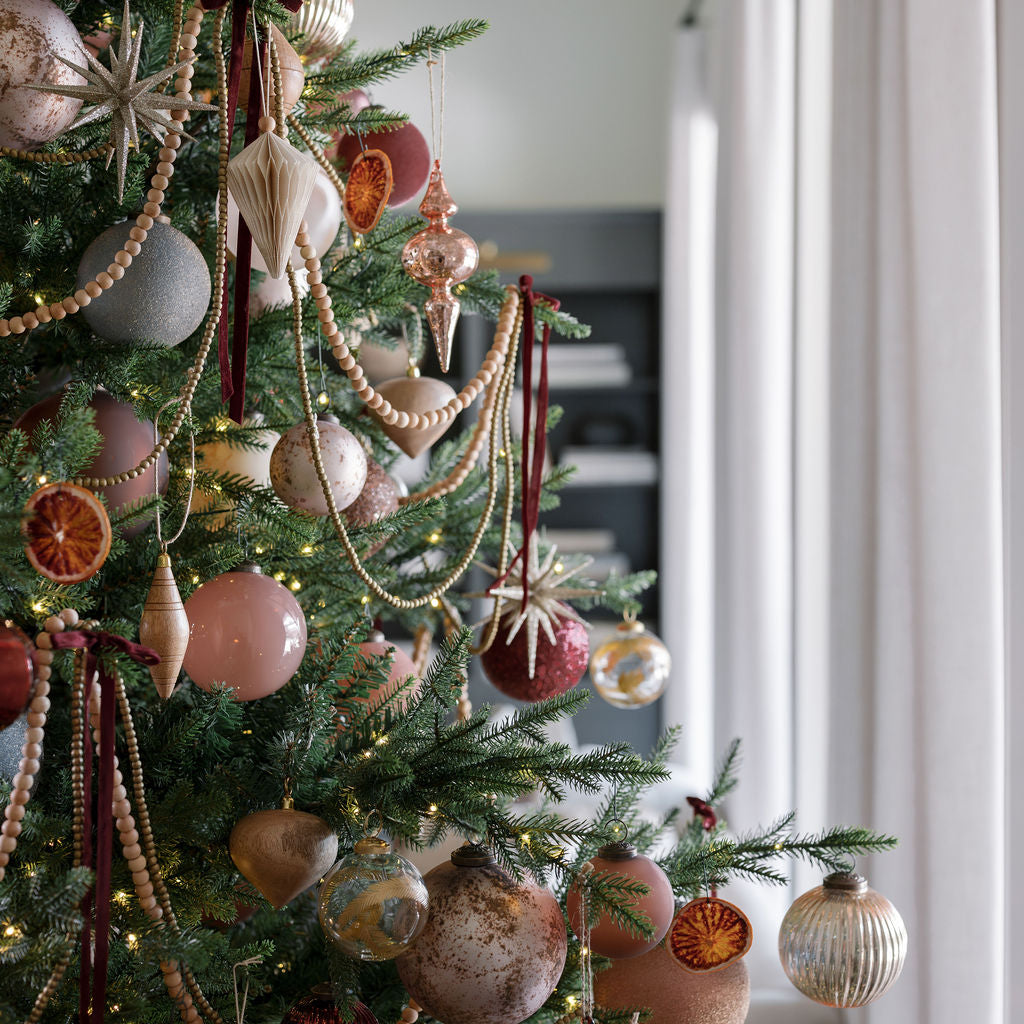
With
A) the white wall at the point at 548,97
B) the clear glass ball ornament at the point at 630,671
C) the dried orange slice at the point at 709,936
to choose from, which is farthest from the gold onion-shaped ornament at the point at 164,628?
the white wall at the point at 548,97

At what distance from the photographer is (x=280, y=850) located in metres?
0.61

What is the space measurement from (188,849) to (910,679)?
70 centimetres

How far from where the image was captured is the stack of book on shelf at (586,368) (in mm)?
3338

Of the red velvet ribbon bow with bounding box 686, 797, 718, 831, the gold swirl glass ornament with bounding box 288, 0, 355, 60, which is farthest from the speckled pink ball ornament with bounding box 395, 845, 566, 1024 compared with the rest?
the gold swirl glass ornament with bounding box 288, 0, 355, 60

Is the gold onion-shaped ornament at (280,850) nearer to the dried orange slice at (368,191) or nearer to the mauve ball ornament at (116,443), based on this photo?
the mauve ball ornament at (116,443)

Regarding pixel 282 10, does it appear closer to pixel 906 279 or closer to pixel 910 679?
pixel 906 279

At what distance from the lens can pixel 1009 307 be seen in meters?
0.82

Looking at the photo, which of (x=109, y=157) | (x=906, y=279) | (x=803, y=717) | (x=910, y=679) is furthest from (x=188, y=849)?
(x=803, y=717)

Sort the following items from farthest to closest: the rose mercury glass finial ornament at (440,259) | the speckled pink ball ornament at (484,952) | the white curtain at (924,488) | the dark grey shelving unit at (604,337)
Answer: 1. the dark grey shelving unit at (604,337)
2. the white curtain at (924,488)
3. the rose mercury glass finial ornament at (440,259)
4. the speckled pink ball ornament at (484,952)

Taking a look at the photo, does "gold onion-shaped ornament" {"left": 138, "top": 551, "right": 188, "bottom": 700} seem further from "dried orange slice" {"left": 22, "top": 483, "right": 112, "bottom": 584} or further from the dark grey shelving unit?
the dark grey shelving unit

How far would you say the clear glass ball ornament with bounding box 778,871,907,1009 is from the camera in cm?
63

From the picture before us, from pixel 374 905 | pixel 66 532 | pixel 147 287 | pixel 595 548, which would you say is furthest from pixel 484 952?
pixel 595 548

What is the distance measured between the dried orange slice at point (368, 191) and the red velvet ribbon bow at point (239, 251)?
0.28 ft

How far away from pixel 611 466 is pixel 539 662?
2655mm
